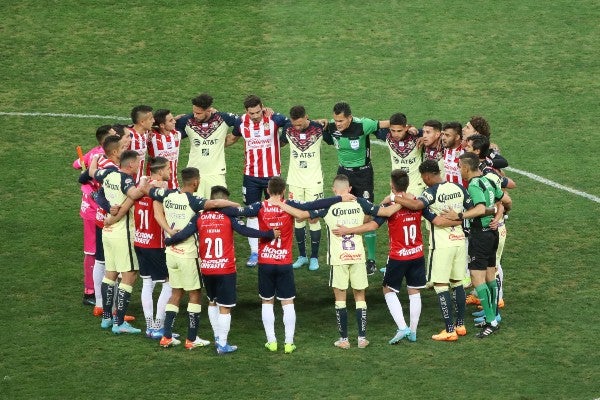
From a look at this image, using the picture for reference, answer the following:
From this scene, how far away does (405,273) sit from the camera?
15.3 metres

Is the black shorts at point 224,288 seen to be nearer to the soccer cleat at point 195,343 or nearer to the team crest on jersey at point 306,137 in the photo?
the soccer cleat at point 195,343

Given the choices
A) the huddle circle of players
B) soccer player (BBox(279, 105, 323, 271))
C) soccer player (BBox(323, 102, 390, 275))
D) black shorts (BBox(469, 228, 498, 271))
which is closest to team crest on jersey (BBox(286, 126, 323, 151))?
soccer player (BBox(279, 105, 323, 271))

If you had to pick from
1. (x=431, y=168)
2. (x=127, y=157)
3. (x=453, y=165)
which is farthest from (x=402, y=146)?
(x=127, y=157)

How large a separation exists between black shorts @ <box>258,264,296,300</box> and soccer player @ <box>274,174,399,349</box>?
53cm

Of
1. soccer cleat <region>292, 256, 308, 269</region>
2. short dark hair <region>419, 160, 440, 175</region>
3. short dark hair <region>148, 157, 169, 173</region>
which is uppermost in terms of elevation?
short dark hair <region>148, 157, 169, 173</region>

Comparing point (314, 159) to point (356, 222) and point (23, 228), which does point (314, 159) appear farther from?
point (23, 228)

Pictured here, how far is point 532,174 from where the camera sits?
812 inches

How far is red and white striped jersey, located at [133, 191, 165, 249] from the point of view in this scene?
15344 millimetres

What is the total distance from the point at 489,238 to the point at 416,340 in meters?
1.56

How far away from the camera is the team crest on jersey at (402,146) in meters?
17.0

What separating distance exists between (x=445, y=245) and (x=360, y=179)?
8.65 ft

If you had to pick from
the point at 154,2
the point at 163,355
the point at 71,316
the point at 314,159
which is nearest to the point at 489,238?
the point at 314,159

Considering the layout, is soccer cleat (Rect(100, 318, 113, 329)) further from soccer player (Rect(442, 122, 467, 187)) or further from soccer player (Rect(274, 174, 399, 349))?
soccer player (Rect(442, 122, 467, 187))

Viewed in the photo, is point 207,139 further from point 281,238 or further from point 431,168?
point 431,168
